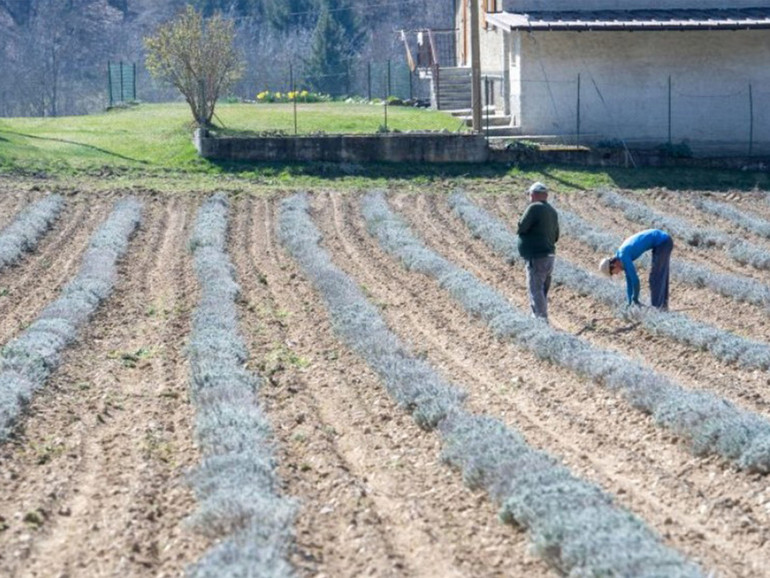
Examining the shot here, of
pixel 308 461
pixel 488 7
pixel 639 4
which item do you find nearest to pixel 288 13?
pixel 488 7

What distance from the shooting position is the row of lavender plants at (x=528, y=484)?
24.6 feet

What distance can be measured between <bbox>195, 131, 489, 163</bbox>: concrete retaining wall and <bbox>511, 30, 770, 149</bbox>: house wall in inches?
103

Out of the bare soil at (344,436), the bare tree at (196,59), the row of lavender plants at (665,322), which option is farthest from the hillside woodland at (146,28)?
the bare soil at (344,436)

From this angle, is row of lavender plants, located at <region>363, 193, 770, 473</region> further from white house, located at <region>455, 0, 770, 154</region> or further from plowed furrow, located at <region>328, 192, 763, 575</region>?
white house, located at <region>455, 0, 770, 154</region>

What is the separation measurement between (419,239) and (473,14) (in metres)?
10.1

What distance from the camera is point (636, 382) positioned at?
11938 mm

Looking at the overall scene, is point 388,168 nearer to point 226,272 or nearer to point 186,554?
point 226,272

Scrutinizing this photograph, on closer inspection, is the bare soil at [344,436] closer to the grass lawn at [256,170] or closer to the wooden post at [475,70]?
the grass lawn at [256,170]

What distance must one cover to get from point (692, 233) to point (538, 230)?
23.4ft

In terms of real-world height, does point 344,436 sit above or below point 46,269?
below

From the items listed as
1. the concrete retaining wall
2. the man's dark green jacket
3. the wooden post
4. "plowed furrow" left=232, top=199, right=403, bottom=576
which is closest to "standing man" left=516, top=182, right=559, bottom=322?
the man's dark green jacket

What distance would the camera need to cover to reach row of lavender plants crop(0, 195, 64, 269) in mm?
20753

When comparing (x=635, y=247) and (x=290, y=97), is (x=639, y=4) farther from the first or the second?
(x=635, y=247)

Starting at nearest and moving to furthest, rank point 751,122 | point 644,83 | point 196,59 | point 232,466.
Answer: point 232,466
point 751,122
point 644,83
point 196,59
